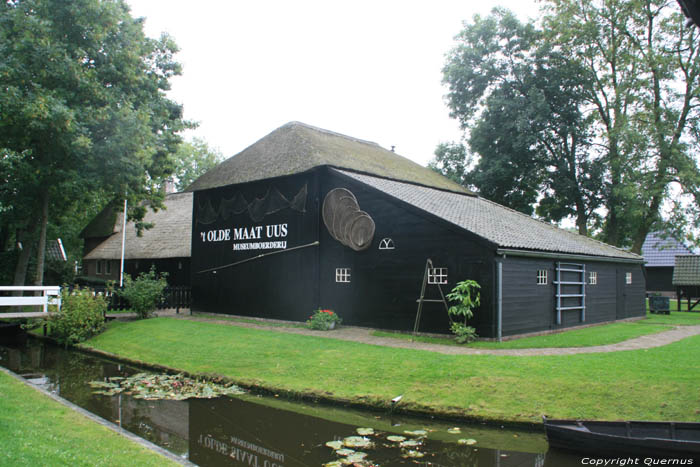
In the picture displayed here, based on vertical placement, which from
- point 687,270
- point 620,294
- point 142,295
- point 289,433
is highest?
point 687,270

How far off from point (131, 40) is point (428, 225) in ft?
55.7

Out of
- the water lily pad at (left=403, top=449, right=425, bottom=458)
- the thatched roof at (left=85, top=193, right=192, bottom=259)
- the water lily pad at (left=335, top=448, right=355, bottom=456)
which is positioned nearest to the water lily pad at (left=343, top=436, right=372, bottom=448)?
the water lily pad at (left=335, top=448, right=355, bottom=456)

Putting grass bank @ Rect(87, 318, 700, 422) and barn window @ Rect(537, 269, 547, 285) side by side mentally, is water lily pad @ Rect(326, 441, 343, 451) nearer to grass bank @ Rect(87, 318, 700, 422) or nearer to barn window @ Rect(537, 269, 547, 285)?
grass bank @ Rect(87, 318, 700, 422)

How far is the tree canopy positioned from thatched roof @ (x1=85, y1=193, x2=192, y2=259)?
1900 cm

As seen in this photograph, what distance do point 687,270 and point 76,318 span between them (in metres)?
31.4

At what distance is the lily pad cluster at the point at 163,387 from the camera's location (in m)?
11.1

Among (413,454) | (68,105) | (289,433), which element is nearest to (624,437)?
(413,454)

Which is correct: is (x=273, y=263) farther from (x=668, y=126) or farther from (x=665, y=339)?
(x=668, y=126)

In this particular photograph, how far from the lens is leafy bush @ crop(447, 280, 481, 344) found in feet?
47.8

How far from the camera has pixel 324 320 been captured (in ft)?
59.1

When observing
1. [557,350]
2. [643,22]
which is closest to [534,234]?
[557,350]

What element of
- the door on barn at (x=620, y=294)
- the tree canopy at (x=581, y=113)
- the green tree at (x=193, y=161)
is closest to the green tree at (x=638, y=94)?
the tree canopy at (x=581, y=113)

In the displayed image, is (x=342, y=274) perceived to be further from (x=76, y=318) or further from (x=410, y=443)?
(x=410, y=443)

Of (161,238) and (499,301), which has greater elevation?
Answer: (161,238)
